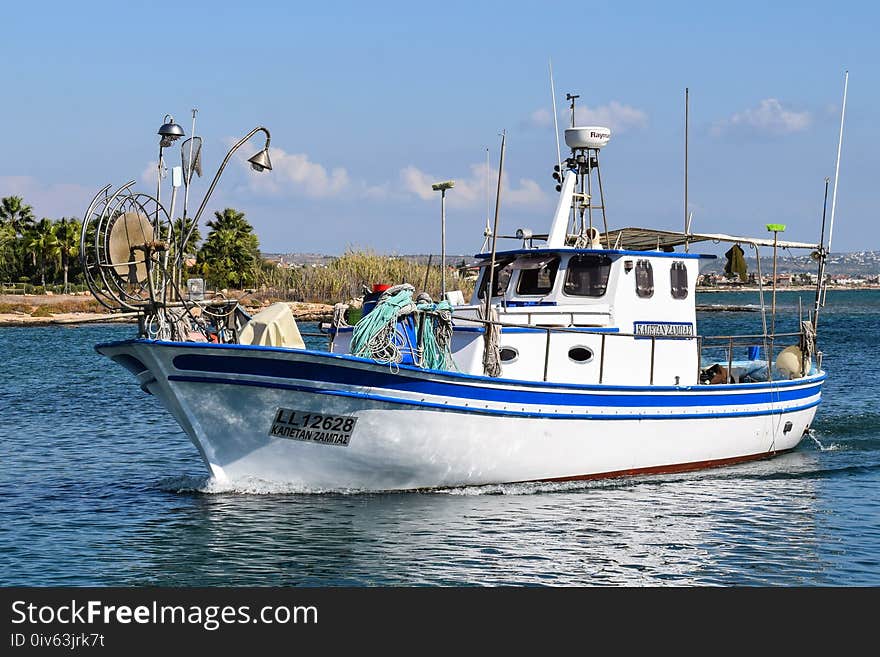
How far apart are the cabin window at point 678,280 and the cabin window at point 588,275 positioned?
1.37m

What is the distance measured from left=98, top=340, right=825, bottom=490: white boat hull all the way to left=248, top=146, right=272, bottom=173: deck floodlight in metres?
2.17

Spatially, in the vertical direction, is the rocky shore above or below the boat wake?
below

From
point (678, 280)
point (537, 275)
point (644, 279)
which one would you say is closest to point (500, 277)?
point (537, 275)

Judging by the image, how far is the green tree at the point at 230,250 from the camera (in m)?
74.6

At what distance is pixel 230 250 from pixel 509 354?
204 feet

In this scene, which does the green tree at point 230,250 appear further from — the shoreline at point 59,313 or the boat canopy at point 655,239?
the boat canopy at point 655,239

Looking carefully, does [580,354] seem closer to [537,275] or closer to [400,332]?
[537,275]

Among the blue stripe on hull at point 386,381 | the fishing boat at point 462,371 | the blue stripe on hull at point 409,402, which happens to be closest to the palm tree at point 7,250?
the fishing boat at point 462,371

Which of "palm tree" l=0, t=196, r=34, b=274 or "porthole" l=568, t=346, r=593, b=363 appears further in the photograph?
"palm tree" l=0, t=196, r=34, b=274

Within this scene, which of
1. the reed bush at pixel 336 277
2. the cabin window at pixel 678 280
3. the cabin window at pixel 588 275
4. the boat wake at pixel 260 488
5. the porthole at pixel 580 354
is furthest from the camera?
the reed bush at pixel 336 277

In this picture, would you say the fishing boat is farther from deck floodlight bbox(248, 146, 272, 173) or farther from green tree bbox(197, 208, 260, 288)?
green tree bbox(197, 208, 260, 288)

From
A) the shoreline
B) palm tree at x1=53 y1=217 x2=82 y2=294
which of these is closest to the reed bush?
the shoreline

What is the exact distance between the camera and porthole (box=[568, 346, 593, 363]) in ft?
53.7
